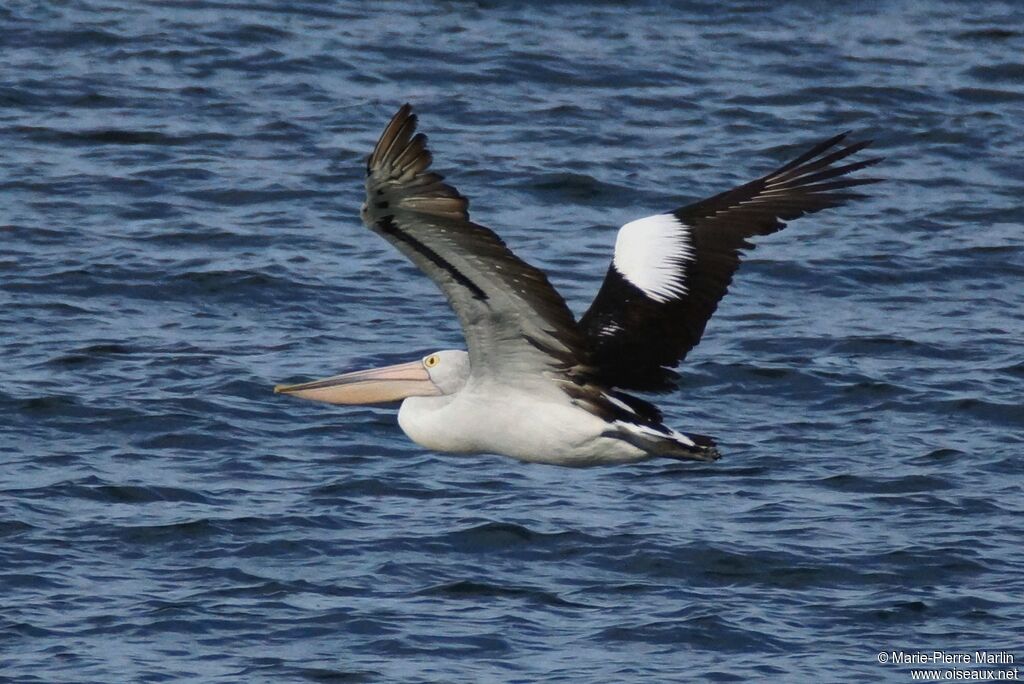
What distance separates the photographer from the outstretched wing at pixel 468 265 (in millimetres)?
6438

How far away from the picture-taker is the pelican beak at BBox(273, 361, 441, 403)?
28.8ft

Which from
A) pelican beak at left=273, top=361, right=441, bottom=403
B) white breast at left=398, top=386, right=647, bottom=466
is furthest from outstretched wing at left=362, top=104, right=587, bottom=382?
pelican beak at left=273, top=361, right=441, bottom=403

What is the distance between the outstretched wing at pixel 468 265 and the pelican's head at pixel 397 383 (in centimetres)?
69

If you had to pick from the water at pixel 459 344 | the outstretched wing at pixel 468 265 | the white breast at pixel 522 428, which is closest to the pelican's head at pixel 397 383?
the white breast at pixel 522 428

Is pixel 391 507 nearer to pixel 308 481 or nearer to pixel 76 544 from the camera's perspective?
pixel 308 481

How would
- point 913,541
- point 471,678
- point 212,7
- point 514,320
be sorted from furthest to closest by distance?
point 212,7, point 913,541, point 471,678, point 514,320

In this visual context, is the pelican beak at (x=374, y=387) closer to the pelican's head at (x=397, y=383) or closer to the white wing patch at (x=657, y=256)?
the pelican's head at (x=397, y=383)

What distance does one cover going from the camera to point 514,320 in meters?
7.47

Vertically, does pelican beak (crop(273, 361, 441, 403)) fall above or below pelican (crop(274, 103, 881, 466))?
below

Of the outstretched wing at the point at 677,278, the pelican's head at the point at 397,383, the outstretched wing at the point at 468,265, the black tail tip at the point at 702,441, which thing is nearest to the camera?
the outstretched wing at the point at 468,265

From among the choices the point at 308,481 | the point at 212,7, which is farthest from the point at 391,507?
the point at 212,7

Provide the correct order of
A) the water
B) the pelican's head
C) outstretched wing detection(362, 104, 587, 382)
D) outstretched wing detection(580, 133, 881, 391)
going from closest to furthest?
outstretched wing detection(362, 104, 587, 382) < outstretched wing detection(580, 133, 881, 391) < the pelican's head < the water

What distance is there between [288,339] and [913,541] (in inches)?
169

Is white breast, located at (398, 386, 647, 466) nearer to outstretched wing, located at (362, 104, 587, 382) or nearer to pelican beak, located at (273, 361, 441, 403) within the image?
outstretched wing, located at (362, 104, 587, 382)
